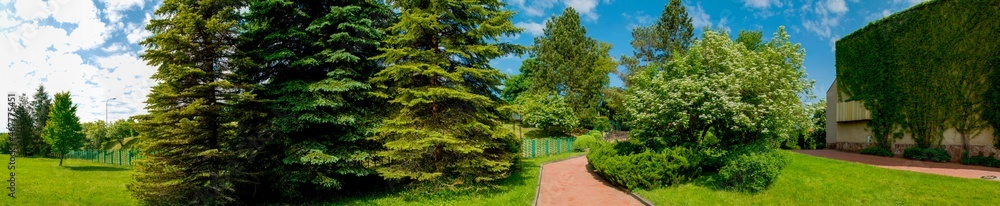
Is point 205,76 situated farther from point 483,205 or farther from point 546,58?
point 546,58

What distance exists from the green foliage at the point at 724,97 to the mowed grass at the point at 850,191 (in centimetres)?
175

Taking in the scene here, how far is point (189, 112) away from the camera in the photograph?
10.4 meters

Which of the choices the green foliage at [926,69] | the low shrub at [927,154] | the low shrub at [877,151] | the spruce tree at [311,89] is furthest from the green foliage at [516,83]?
the spruce tree at [311,89]

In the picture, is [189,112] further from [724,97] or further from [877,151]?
[877,151]

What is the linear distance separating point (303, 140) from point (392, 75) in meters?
3.10

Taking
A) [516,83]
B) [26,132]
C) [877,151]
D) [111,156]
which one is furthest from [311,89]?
[516,83]

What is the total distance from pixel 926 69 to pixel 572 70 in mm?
22874

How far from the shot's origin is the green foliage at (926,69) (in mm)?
17188

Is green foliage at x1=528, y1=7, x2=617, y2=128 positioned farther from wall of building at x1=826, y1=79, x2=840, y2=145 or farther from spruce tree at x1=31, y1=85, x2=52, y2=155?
spruce tree at x1=31, y1=85, x2=52, y2=155

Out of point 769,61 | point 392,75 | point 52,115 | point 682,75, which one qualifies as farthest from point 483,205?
point 52,115

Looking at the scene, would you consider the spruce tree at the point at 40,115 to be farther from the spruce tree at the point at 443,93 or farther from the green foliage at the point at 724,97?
Result: the green foliage at the point at 724,97

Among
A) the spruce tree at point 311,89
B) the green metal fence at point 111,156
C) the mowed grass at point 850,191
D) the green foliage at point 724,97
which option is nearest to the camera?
the mowed grass at point 850,191

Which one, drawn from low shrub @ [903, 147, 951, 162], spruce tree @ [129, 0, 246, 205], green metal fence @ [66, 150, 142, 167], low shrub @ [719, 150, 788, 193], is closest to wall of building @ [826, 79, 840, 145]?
low shrub @ [903, 147, 951, 162]

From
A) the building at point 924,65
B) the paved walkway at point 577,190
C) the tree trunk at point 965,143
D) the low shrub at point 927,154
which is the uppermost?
the building at point 924,65
